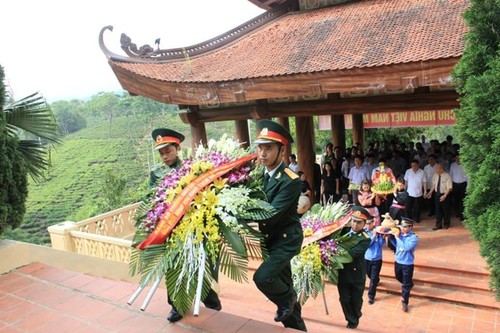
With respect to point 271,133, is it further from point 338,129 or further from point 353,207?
point 338,129

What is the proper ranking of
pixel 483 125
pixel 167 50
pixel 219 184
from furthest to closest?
pixel 167 50 → pixel 483 125 → pixel 219 184

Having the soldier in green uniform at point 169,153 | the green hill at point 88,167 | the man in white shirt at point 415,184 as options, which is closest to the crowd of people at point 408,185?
the man in white shirt at point 415,184

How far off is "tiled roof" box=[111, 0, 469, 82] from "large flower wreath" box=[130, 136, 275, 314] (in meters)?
3.82

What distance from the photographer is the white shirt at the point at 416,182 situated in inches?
262

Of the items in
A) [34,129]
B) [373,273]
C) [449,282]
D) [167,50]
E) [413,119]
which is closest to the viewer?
[34,129]

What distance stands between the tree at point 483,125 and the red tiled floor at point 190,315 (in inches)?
57.2

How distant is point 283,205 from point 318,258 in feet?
5.85

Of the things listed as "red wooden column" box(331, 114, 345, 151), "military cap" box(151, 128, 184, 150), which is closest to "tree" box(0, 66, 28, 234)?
"military cap" box(151, 128, 184, 150)

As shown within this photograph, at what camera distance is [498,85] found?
2771 mm

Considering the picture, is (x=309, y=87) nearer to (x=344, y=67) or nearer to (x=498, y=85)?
(x=344, y=67)

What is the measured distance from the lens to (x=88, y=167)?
40719 mm

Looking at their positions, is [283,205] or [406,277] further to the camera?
[406,277]

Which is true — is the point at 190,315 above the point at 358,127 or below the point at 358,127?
below

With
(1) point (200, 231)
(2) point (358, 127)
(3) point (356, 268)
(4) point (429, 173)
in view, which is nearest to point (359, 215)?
(3) point (356, 268)
